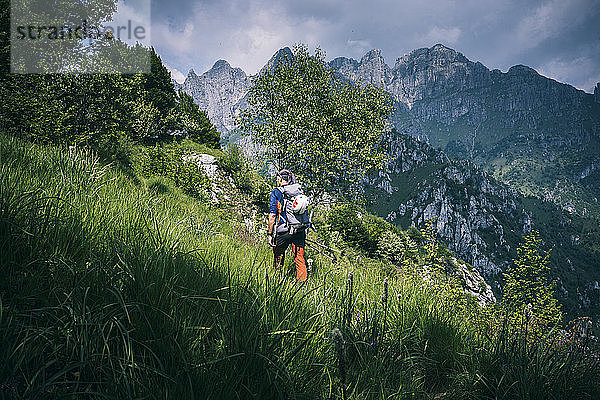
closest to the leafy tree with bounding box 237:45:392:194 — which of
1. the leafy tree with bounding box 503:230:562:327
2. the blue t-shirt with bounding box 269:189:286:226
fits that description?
the leafy tree with bounding box 503:230:562:327

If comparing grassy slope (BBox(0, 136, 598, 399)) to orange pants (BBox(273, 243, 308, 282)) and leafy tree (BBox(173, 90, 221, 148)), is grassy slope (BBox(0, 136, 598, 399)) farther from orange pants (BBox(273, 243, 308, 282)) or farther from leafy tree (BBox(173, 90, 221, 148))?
leafy tree (BBox(173, 90, 221, 148))

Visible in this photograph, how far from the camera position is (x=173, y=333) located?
63.2 inches

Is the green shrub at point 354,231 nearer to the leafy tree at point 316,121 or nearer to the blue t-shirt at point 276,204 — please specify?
the leafy tree at point 316,121

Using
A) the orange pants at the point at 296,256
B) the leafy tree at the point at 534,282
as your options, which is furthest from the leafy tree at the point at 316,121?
the orange pants at the point at 296,256

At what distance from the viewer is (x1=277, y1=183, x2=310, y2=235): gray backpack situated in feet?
19.3

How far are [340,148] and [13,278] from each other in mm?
14753

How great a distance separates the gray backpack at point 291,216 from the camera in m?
5.89

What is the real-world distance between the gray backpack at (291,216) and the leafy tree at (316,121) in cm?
944

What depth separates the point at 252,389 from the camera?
1445mm

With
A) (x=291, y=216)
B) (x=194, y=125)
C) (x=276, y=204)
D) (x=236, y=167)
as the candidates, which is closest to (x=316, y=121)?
(x=236, y=167)

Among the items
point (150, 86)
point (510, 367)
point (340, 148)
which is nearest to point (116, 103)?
point (340, 148)

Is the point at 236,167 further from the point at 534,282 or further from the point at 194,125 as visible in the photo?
the point at 194,125

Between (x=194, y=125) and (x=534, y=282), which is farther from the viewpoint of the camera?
(x=194, y=125)

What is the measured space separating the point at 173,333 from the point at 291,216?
443 cm
